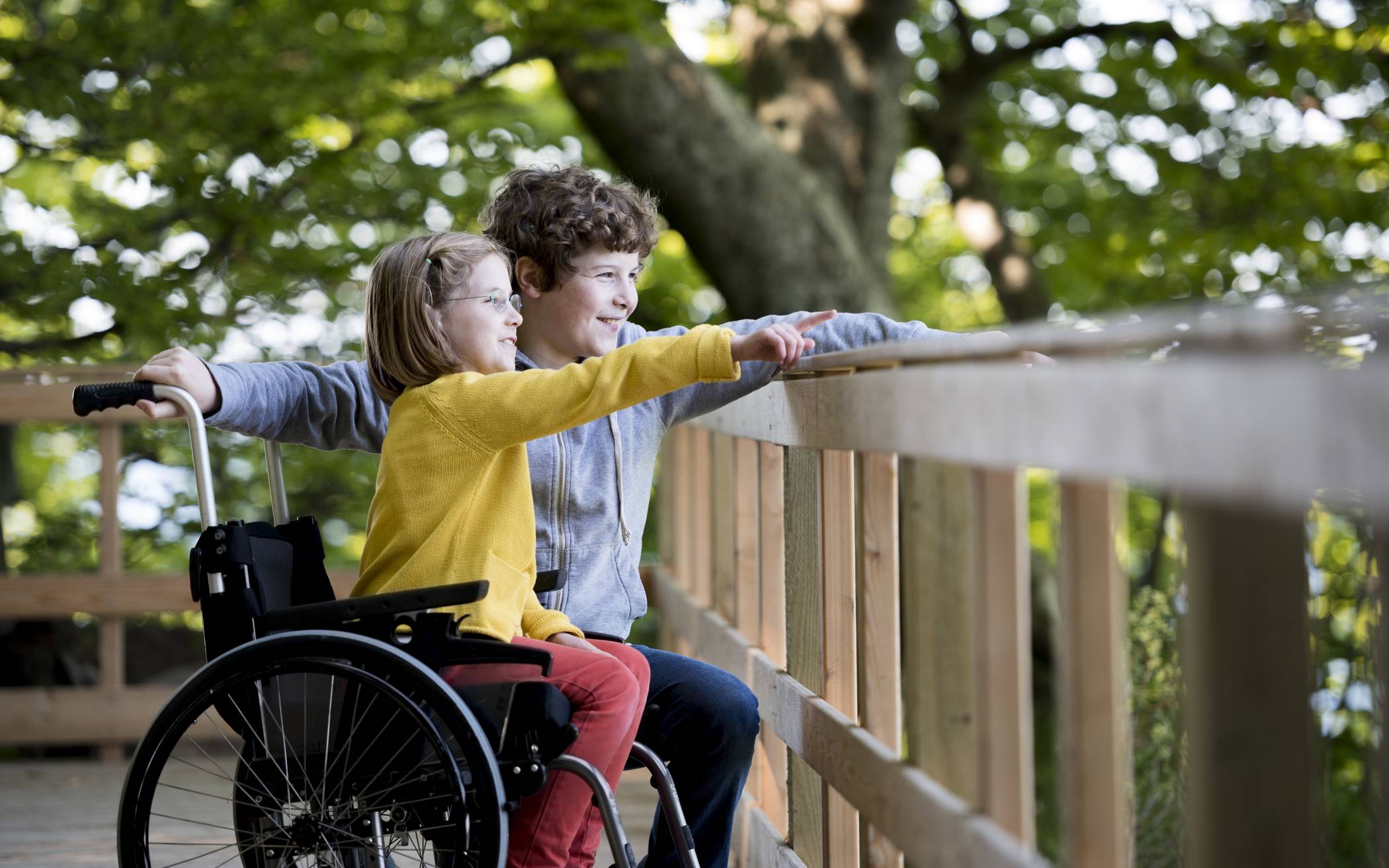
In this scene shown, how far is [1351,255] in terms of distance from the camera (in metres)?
6.36

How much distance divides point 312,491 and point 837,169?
2393 millimetres

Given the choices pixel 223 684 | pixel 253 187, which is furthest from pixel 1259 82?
pixel 223 684

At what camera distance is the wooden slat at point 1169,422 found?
695 millimetres

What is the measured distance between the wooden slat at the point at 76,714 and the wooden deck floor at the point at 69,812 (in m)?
0.08

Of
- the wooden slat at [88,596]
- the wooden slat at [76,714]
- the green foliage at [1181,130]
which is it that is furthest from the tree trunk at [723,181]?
the wooden slat at [76,714]

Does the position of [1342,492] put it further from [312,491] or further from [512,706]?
[312,491]

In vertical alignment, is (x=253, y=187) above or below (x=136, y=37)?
below

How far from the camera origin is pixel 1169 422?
83 cm

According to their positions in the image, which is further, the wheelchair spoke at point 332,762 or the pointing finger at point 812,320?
the pointing finger at point 812,320

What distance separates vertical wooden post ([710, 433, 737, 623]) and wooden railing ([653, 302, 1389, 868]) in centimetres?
54

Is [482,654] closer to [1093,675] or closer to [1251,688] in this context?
→ [1093,675]

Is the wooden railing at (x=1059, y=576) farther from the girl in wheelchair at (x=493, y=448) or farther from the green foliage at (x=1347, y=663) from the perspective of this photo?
the girl in wheelchair at (x=493, y=448)

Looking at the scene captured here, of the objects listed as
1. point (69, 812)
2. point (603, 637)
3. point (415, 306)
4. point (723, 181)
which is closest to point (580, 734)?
point (603, 637)

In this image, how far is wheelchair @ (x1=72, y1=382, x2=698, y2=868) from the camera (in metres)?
1.45
